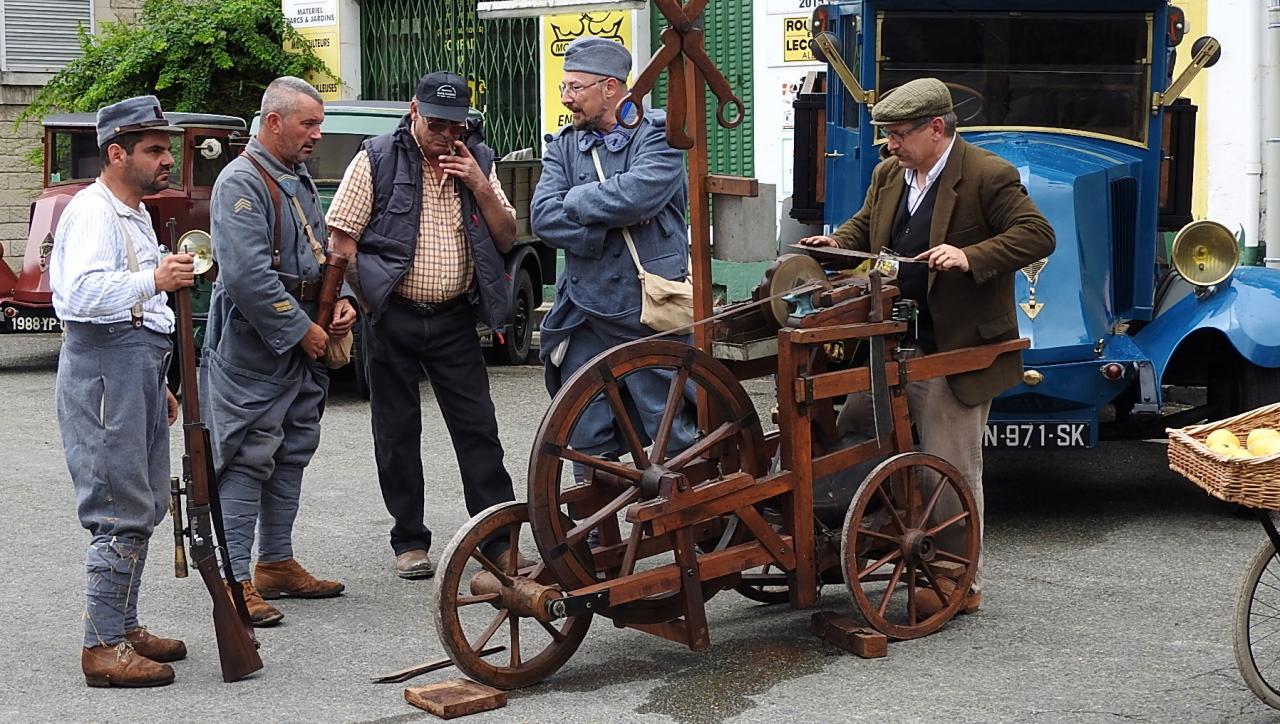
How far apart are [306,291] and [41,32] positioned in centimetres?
1495

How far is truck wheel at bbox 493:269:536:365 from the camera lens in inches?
504

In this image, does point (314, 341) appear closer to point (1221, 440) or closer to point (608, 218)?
point (608, 218)

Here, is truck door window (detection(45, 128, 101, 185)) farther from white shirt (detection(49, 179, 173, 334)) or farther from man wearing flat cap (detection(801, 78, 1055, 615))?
man wearing flat cap (detection(801, 78, 1055, 615))

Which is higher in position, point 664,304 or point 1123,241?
point 1123,241

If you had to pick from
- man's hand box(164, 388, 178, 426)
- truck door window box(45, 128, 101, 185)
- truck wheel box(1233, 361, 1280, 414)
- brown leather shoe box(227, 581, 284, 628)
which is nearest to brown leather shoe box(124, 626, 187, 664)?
brown leather shoe box(227, 581, 284, 628)

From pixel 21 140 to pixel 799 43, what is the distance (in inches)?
389

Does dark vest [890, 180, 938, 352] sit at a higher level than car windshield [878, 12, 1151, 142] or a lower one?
lower

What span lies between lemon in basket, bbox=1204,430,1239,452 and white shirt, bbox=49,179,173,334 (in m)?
3.08

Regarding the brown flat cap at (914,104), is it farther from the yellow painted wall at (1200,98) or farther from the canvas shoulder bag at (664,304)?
the yellow painted wall at (1200,98)

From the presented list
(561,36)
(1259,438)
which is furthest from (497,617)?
(561,36)

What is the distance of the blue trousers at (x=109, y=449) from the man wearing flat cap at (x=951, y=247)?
2.37m

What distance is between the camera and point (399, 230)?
6328 millimetres

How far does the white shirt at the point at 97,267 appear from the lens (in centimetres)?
499

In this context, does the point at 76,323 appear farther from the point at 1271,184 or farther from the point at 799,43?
the point at 799,43
